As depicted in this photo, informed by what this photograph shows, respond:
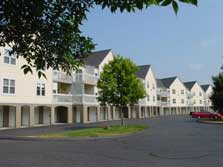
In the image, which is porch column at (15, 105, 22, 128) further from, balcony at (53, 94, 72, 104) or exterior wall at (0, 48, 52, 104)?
balcony at (53, 94, 72, 104)

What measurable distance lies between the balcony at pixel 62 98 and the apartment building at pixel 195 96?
69811mm

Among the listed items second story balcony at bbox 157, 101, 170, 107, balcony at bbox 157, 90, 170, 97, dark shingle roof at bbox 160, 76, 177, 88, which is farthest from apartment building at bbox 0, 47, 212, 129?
dark shingle roof at bbox 160, 76, 177, 88

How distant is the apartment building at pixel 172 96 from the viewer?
9288 centimetres

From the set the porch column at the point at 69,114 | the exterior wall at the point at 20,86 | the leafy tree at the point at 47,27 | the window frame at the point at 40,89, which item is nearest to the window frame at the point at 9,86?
the exterior wall at the point at 20,86

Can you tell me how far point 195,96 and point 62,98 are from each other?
7846 centimetres

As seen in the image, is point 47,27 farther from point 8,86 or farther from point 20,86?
point 20,86

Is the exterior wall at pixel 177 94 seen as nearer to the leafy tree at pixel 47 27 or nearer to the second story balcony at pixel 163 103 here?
the second story balcony at pixel 163 103

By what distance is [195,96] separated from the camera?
115m

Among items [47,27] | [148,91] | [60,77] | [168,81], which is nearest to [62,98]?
[60,77]

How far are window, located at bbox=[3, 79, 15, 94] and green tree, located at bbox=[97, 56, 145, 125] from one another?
31.4 feet

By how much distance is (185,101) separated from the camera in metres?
107

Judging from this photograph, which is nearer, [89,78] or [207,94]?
[89,78]

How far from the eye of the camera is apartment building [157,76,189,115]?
92875mm

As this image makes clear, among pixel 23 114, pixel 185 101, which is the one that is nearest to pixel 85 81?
pixel 23 114
